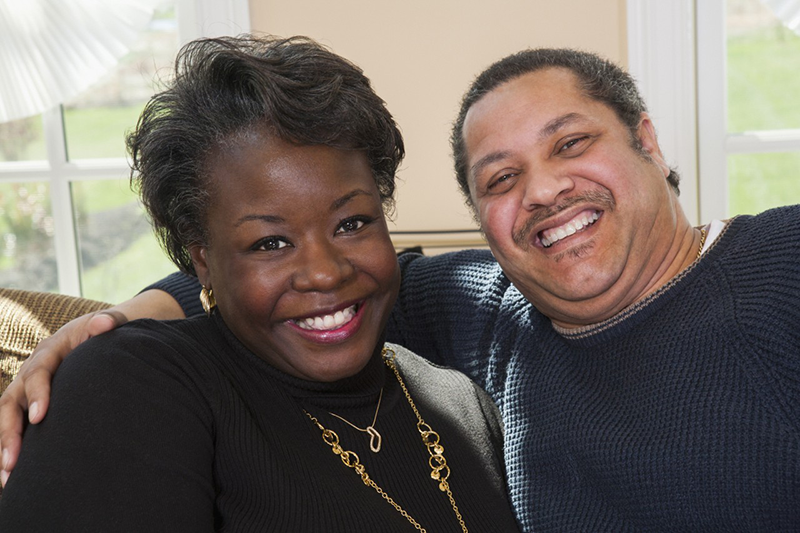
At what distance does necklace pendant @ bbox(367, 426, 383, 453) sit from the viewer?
1345 mm

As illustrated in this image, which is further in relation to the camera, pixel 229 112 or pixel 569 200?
pixel 569 200

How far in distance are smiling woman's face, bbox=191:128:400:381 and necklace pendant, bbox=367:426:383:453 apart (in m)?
0.11

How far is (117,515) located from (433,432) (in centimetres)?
59

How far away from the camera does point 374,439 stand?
136cm

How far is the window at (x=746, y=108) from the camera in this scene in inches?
103

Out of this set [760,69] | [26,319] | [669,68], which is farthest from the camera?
[760,69]

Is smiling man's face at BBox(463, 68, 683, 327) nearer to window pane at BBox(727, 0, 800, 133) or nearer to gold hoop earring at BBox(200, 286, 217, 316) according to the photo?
gold hoop earring at BBox(200, 286, 217, 316)

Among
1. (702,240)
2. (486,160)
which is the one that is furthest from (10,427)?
(702,240)

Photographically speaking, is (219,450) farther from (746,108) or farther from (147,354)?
(746,108)

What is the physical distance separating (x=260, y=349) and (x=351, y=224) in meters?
0.24

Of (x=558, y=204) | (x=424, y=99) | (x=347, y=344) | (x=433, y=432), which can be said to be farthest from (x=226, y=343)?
(x=424, y=99)

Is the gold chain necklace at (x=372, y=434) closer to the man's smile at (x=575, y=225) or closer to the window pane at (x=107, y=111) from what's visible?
the man's smile at (x=575, y=225)

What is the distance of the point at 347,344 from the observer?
52.0 inches

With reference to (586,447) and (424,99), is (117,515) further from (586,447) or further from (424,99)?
(424,99)
